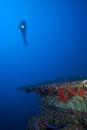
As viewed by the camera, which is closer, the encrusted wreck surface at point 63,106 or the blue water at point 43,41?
the encrusted wreck surface at point 63,106

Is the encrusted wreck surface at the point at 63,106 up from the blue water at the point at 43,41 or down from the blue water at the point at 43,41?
down

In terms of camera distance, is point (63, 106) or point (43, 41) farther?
point (43, 41)

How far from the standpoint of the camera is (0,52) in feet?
131

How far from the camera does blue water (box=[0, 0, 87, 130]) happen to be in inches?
1367

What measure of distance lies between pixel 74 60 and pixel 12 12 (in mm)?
14337

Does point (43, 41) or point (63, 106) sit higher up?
point (43, 41)

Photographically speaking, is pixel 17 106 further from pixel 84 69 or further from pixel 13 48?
pixel 13 48

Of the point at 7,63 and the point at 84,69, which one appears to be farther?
the point at 7,63

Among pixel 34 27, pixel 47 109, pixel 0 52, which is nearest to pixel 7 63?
pixel 0 52

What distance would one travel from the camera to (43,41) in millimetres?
41438

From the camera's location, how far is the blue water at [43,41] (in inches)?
1367

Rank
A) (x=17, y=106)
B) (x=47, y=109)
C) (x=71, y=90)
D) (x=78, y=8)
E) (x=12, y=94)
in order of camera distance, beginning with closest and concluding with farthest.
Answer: (x=71, y=90) < (x=47, y=109) < (x=17, y=106) < (x=12, y=94) < (x=78, y=8)

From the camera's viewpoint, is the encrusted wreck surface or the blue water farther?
the blue water

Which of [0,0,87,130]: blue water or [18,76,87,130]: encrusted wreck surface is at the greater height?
[0,0,87,130]: blue water
